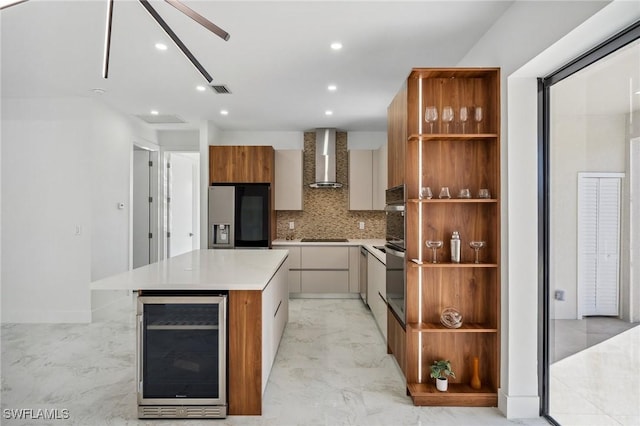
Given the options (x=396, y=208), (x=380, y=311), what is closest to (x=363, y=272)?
(x=380, y=311)

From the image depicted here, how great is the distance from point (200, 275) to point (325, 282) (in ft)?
10.1

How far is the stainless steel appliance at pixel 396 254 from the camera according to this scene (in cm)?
265

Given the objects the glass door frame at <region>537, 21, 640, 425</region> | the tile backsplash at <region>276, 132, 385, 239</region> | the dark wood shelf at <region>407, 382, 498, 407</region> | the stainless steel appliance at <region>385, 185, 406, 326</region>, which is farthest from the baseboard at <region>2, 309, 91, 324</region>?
the glass door frame at <region>537, 21, 640, 425</region>

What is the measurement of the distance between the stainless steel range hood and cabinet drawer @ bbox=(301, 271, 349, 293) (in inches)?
53.6

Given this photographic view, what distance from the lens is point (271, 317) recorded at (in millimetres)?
2779

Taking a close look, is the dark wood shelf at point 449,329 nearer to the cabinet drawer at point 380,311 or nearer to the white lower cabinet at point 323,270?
the cabinet drawer at point 380,311

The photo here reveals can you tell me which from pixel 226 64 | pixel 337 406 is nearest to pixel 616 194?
pixel 337 406

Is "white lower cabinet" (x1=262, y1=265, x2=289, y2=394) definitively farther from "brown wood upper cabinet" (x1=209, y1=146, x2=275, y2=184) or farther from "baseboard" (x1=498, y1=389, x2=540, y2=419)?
"brown wood upper cabinet" (x1=209, y1=146, x2=275, y2=184)

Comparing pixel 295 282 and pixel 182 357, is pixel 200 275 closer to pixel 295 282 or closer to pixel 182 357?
pixel 182 357

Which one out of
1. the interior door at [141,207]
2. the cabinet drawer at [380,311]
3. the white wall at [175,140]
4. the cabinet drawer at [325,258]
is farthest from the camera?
the white wall at [175,140]

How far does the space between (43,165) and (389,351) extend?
4.44 metres

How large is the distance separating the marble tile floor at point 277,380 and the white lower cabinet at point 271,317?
19 cm

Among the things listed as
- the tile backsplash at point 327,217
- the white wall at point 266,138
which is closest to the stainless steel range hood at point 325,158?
the tile backsplash at point 327,217

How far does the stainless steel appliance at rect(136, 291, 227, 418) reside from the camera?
7.32ft
